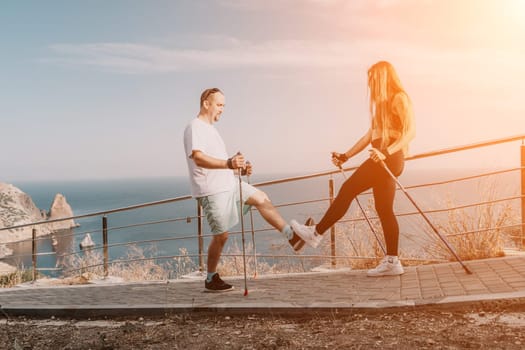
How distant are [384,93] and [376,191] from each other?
86 centimetres

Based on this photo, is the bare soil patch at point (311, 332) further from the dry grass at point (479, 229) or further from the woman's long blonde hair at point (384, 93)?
the dry grass at point (479, 229)

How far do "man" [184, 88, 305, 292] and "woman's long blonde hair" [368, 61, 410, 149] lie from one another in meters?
1.18

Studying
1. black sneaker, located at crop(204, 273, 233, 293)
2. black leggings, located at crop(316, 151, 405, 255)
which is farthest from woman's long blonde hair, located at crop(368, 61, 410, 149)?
black sneaker, located at crop(204, 273, 233, 293)

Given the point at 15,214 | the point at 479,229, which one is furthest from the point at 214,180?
the point at 15,214

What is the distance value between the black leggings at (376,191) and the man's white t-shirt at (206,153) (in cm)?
94

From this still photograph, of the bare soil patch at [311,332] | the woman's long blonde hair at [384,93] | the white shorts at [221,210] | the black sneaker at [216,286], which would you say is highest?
the woman's long blonde hair at [384,93]

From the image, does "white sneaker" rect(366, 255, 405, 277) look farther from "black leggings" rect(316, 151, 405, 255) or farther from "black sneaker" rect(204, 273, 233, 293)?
"black sneaker" rect(204, 273, 233, 293)

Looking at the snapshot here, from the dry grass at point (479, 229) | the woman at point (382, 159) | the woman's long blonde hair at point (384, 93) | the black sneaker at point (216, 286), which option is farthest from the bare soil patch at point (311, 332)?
the dry grass at point (479, 229)

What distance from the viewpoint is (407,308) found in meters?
3.97

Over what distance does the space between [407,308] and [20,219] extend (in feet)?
410

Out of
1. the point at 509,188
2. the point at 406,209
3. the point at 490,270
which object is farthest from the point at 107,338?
the point at 509,188

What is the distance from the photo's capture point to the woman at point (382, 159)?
4.88m

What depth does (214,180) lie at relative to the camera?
4.99 metres

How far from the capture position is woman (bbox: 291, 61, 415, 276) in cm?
488
